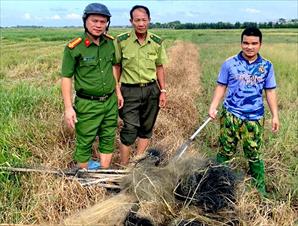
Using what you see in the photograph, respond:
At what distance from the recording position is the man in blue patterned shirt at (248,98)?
367cm

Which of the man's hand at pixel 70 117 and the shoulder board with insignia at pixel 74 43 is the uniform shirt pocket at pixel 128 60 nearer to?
the shoulder board with insignia at pixel 74 43

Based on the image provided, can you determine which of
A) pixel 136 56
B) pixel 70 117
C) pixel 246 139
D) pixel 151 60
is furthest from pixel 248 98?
pixel 70 117

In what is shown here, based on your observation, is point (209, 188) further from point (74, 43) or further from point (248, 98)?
point (74, 43)

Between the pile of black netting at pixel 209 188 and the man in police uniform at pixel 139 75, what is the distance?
4.28 ft

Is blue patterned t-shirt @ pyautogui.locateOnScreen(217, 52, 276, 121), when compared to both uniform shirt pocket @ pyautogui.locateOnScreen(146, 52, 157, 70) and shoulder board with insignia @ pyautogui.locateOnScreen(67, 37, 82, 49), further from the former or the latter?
shoulder board with insignia @ pyautogui.locateOnScreen(67, 37, 82, 49)

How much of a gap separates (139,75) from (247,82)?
1.10 metres

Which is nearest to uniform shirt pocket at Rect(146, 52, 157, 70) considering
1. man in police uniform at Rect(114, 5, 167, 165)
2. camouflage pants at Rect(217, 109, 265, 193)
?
man in police uniform at Rect(114, 5, 167, 165)

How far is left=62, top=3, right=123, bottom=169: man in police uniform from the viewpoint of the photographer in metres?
3.55

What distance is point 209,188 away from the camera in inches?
116

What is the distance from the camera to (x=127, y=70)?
4.08 meters

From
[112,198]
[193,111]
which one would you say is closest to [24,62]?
[193,111]

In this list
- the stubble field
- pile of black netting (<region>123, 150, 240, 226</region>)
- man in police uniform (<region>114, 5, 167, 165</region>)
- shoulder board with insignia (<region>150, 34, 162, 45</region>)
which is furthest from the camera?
shoulder board with insignia (<region>150, 34, 162, 45</region>)

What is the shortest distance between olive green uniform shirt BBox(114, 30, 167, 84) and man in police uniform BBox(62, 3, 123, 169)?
0.16 metres

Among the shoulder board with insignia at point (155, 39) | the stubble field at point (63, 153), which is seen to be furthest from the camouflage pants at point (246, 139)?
the shoulder board with insignia at point (155, 39)
